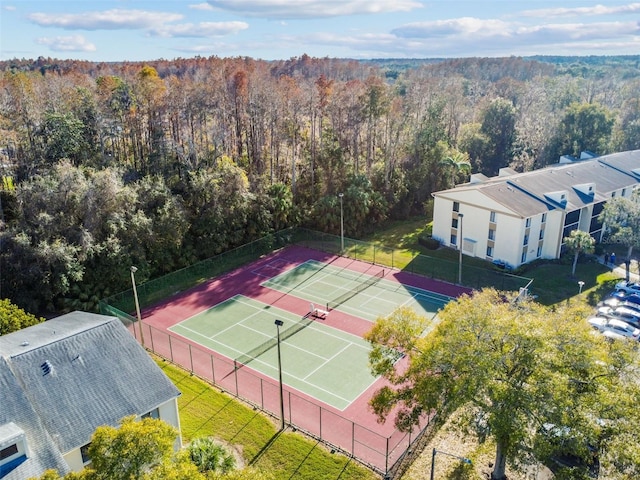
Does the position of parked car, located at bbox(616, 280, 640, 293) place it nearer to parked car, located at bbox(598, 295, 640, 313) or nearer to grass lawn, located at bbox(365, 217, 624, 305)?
grass lawn, located at bbox(365, 217, 624, 305)

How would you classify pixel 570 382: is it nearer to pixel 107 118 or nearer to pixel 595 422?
pixel 595 422

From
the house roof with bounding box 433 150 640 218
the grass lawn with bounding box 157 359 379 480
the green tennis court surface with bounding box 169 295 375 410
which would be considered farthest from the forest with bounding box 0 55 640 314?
the grass lawn with bounding box 157 359 379 480

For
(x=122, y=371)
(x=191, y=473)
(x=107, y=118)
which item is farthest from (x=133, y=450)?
(x=107, y=118)

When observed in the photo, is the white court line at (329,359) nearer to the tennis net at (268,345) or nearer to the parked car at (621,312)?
the tennis net at (268,345)

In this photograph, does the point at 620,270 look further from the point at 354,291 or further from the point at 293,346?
the point at 293,346

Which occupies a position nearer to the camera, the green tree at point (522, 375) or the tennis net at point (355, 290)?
the green tree at point (522, 375)

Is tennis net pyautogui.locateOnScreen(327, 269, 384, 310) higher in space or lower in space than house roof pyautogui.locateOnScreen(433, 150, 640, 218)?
lower

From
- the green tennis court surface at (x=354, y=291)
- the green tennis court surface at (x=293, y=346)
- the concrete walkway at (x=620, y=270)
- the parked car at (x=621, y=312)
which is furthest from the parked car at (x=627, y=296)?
the green tennis court surface at (x=293, y=346)
